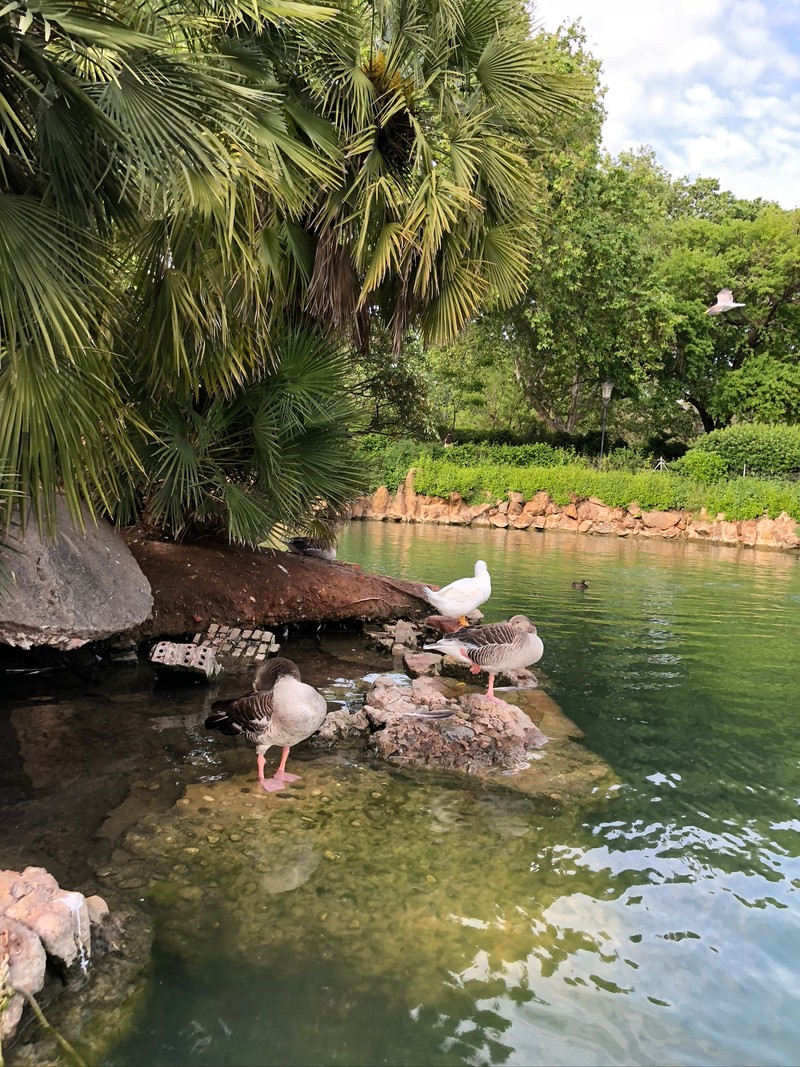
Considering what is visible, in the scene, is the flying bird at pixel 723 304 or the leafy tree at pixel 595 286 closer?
the leafy tree at pixel 595 286

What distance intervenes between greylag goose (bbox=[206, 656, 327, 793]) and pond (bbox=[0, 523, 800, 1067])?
254 mm

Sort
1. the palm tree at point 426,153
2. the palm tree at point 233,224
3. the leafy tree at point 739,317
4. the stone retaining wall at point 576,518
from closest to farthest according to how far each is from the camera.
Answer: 1. the palm tree at point 233,224
2. the palm tree at point 426,153
3. the stone retaining wall at point 576,518
4. the leafy tree at point 739,317

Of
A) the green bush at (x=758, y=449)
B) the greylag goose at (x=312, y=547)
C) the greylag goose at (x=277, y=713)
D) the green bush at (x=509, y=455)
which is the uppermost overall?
the green bush at (x=758, y=449)

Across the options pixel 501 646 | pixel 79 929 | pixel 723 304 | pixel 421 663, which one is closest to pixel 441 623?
pixel 421 663

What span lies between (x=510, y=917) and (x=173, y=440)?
18.4 ft

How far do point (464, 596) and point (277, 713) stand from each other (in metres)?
3.93

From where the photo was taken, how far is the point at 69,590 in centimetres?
642

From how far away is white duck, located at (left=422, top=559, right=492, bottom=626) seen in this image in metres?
8.48

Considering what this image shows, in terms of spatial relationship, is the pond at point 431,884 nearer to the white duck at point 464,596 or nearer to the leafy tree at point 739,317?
the white duck at point 464,596

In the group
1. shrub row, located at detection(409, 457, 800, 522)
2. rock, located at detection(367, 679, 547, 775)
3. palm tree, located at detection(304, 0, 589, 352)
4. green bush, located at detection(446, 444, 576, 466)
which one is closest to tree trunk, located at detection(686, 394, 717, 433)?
green bush, located at detection(446, 444, 576, 466)

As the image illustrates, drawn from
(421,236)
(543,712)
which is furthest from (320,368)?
(543,712)

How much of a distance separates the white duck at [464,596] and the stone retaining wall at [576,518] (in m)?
16.8

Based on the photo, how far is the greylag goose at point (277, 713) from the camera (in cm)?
486

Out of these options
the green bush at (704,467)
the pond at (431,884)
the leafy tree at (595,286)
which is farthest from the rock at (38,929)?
the green bush at (704,467)
